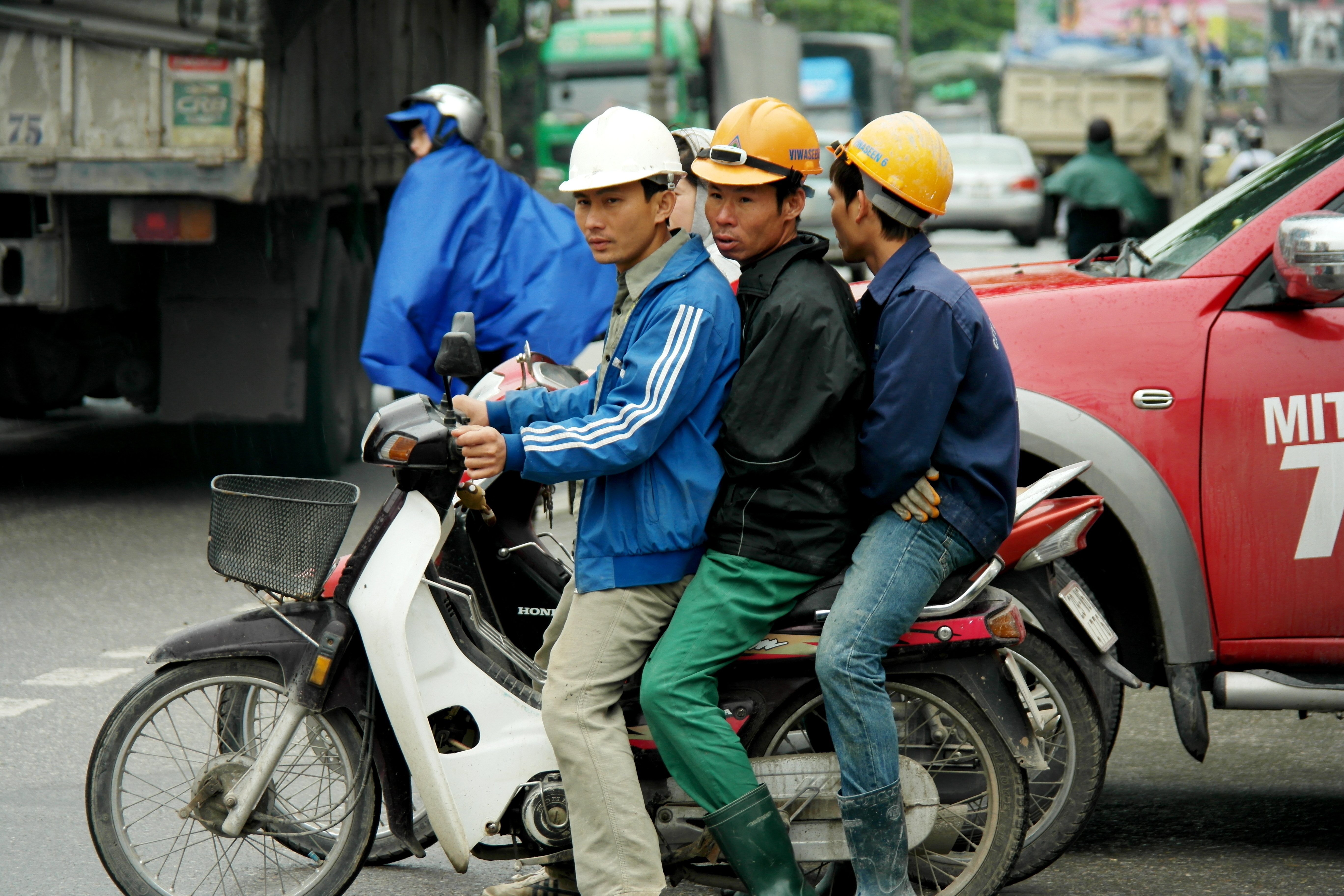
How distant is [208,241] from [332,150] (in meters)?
1.68

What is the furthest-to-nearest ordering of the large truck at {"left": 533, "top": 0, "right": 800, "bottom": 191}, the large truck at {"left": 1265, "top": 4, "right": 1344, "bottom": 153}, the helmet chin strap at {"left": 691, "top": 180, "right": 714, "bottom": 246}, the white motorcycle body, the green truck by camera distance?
1. the large truck at {"left": 1265, "top": 4, "right": 1344, "bottom": 153}
2. the green truck
3. the large truck at {"left": 533, "top": 0, "right": 800, "bottom": 191}
4. the helmet chin strap at {"left": 691, "top": 180, "right": 714, "bottom": 246}
5. the white motorcycle body

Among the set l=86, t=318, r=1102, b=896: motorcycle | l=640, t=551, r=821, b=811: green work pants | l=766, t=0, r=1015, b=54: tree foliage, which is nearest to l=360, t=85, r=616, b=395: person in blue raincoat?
l=86, t=318, r=1102, b=896: motorcycle

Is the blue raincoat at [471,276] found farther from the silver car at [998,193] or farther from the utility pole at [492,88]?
the silver car at [998,193]

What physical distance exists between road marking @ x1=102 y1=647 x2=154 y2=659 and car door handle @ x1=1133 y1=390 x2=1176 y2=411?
365cm

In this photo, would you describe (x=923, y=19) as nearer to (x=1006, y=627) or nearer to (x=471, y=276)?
(x=471, y=276)

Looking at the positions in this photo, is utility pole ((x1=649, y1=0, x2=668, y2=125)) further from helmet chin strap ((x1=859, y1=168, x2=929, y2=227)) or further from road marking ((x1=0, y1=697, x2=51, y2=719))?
helmet chin strap ((x1=859, y1=168, x2=929, y2=227))

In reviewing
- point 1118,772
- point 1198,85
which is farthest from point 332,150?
point 1198,85

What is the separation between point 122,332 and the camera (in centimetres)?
921

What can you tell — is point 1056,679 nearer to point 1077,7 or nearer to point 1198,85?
point 1198,85

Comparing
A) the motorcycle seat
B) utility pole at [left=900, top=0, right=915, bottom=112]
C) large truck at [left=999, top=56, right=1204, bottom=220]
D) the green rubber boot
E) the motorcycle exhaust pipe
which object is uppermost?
utility pole at [left=900, top=0, right=915, bottom=112]

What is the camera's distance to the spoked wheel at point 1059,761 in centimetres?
370

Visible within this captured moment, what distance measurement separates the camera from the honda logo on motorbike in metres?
3.94

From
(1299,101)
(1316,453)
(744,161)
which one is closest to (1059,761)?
(1316,453)

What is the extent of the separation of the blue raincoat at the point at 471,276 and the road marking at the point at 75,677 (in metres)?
1.42
